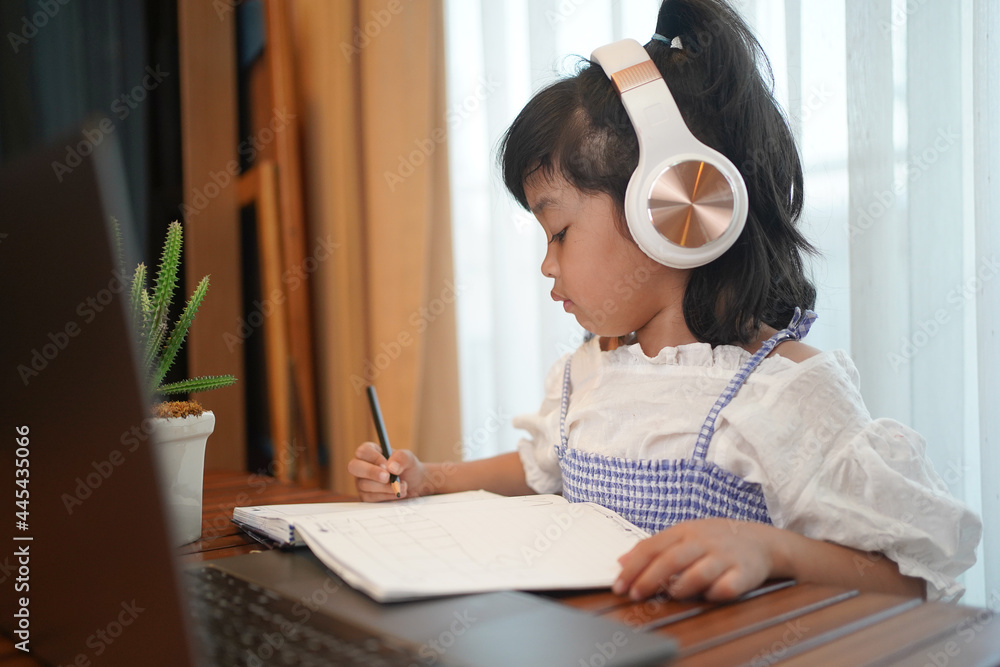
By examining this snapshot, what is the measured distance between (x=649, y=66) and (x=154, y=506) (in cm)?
63

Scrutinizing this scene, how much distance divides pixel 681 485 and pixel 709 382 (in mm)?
A: 107

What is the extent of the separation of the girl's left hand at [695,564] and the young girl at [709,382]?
1.2 inches

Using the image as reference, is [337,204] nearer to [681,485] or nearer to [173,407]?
[173,407]

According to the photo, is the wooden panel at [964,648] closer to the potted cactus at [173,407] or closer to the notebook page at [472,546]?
the notebook page at [472,546]

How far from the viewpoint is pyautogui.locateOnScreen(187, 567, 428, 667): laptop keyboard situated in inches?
15.3

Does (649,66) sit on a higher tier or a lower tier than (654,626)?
higher

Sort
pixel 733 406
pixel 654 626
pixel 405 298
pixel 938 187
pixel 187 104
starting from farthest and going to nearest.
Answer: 1. pixel 187 104
2. pixel 405 298
3. pixel 938 187
4. pixel 733 406
5. pixel 654 626

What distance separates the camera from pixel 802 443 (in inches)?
26.6

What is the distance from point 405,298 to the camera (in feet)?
6.12

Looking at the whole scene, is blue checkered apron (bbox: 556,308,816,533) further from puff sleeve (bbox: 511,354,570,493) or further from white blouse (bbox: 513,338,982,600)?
puff sleeve (bbox: 511,354,570,493)

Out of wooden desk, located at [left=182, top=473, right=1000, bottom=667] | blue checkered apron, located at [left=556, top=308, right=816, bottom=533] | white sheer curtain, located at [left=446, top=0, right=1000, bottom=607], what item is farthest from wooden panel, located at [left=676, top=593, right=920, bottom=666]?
white sheer curtain, located at [left=446, top=0, right=1000, bottom=607]

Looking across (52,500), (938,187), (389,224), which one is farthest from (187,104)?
(52,500)

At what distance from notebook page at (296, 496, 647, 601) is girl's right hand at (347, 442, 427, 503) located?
0.20 m

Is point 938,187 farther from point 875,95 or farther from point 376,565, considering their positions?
point 376,565
